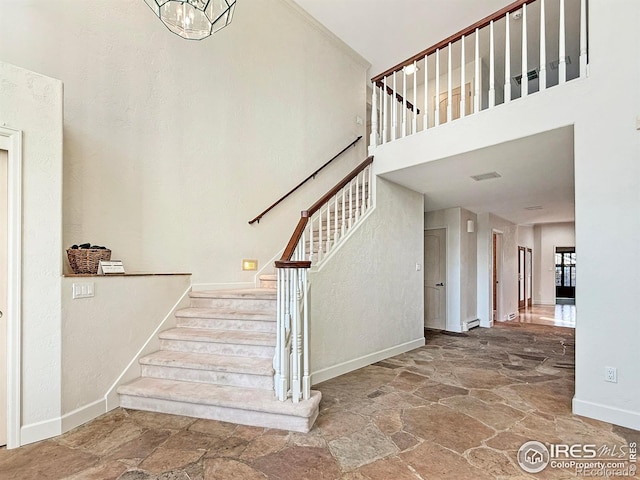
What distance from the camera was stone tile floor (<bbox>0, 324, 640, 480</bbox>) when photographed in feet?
6.52

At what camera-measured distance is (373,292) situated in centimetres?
427

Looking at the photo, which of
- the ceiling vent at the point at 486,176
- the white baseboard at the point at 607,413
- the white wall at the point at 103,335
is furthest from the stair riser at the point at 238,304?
the ceiling vent at the point at 486,176

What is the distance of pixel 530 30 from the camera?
5484 millimetres

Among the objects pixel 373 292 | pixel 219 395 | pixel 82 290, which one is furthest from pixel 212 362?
pixel 373 292

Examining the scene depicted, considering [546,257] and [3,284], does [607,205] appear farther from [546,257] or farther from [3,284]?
[546,257]

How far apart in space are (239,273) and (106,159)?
6.65 ft

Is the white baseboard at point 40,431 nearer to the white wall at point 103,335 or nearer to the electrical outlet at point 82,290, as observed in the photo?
the white wall at point 103,335

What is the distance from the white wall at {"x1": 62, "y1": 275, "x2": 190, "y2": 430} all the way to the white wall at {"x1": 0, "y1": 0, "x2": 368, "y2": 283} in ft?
1.61

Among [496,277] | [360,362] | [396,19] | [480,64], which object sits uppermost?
[396,19]

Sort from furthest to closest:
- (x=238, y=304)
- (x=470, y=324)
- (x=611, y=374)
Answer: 1. (x=470, y=324)
2. (x=238, y=304)
3. (x=611, y=374)

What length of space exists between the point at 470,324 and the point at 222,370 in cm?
544

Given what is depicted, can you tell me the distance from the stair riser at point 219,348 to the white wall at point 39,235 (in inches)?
37.3

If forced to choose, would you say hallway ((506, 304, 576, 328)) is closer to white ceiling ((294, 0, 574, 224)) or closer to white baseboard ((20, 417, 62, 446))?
white ceiling ((294, 0, 574, 224))

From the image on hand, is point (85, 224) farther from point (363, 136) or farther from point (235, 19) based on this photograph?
point (363, 136)
